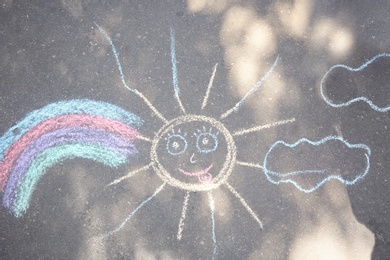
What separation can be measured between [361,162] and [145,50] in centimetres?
226

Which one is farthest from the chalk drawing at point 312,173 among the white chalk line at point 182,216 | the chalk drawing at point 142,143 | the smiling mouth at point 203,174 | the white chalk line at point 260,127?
the white chalk line at point 182,216

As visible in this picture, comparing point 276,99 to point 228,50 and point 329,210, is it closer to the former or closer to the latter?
point 228,50

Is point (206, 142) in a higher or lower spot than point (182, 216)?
higher

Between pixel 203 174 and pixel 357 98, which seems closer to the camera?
pixel 203 174

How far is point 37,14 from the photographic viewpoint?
379cm

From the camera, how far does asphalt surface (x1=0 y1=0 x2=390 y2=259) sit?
335 cm

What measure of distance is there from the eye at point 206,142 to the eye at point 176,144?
128mm

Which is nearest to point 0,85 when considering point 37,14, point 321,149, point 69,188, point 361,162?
point 37,14

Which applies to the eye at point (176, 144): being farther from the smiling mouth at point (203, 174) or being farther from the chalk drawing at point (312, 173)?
the chalk drawing at point (312, 173)

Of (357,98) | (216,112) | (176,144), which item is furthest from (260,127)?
(357,98)

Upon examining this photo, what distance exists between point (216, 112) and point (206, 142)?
0.30 metres

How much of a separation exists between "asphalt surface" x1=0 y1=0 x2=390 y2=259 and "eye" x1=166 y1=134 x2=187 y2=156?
77 millimetres

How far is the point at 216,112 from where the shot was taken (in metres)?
3.58

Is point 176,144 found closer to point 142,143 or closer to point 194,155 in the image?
point 194,155
